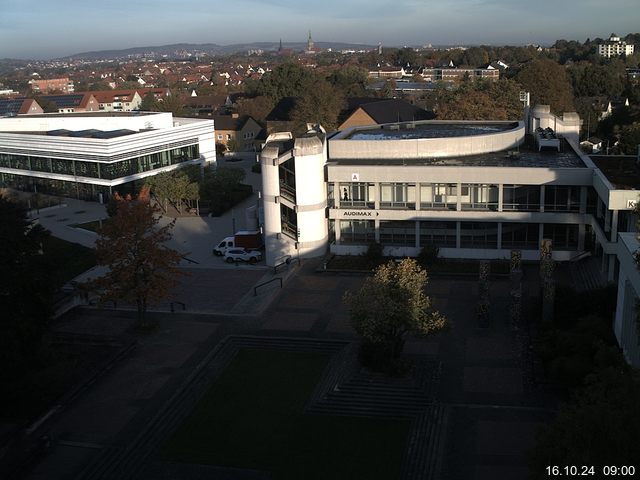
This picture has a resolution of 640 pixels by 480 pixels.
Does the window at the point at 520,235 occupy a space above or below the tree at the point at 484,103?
below

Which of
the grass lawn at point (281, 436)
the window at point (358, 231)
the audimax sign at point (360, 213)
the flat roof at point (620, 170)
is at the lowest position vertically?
the grass lawn at point (281, 436)

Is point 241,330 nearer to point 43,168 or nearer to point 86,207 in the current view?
point 86,207

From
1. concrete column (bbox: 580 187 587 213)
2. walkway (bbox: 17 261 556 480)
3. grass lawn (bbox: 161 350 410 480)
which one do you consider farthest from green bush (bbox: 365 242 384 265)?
grass lawn (bbox: 161 350 410 480)

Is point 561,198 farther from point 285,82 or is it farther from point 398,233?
point 285,82

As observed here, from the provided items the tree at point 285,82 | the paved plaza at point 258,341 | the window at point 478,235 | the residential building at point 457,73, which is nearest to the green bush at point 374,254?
the paved plaza at point 258,341

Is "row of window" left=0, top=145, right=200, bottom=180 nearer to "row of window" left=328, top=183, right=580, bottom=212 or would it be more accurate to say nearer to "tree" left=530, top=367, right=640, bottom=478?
"row of window" left=328, top=183, right=580, bottom=212

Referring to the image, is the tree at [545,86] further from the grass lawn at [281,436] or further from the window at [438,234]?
the grass lawn at [281,436]
